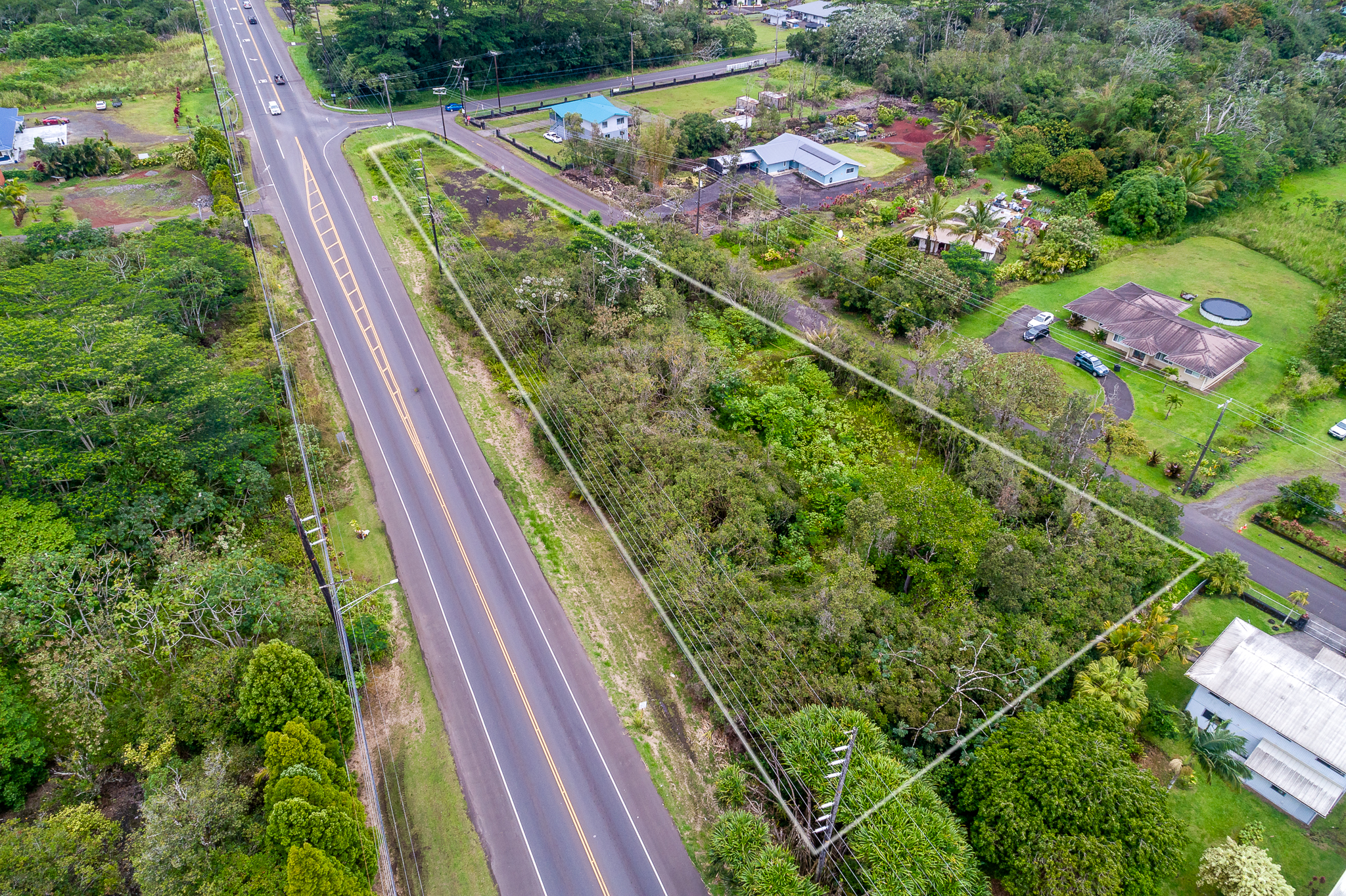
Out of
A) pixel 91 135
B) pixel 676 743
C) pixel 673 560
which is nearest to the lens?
pixel 676 743

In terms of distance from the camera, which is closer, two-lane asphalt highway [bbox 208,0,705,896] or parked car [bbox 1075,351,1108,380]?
two-lane asphalt highway [bbox 208,0,705,896]

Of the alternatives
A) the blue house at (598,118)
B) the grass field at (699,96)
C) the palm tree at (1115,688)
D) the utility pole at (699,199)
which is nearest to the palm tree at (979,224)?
the utility pole at (699,199)

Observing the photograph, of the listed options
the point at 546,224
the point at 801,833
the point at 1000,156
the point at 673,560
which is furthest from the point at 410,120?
the point at 801,833

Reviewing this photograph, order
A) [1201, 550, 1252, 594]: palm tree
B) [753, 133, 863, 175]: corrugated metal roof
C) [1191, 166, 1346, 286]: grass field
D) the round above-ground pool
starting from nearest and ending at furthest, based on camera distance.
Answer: [1201, 550, 1252, 594]: palm tree < the round above-ground pool < [1191, 166, 1346, 286]: grass field < [753, 133, 863, 175]: corrugated metal roof

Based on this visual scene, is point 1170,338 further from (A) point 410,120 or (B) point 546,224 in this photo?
(A) point 410,120

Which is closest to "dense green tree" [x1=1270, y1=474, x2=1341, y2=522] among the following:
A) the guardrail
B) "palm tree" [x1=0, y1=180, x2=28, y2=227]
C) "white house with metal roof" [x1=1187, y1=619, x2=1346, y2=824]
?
"white house with metal roof" [x1=1187, y1=619, x2=1346, y2=824]

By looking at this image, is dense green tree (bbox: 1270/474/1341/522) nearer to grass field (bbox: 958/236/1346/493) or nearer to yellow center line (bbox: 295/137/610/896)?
grass field (bbox: 958/236/1346/493)

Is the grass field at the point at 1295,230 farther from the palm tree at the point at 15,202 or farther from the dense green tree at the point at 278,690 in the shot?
the palm tree at the point at 15,202

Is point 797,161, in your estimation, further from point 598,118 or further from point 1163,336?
point 1163,336
